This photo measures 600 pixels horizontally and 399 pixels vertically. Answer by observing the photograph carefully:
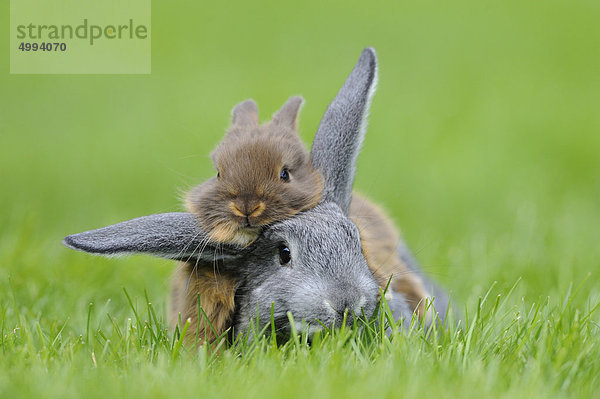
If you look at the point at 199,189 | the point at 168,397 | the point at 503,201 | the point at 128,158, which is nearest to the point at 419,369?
the point at 168,397

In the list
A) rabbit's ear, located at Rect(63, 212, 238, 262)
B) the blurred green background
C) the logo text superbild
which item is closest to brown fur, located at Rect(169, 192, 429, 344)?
rabbit's ear, located at Rect(63, 212, 238, 262)

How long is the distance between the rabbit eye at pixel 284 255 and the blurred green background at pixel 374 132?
3.08 feet

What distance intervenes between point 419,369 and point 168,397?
3.59 feet

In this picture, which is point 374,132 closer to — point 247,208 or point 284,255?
point 284,255

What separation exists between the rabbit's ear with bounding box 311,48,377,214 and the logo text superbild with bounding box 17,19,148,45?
17.6 feet

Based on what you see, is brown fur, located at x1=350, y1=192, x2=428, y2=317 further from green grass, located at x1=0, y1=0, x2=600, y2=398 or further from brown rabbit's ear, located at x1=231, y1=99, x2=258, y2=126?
brown rabbit's ear, located at x1=231, y1=99, x2=258, y2=126

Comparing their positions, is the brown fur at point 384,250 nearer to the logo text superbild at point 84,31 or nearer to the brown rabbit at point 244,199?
the brown rabbit at point 244,199

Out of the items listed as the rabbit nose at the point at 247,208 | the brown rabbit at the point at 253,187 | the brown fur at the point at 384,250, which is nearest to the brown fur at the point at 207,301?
the brown rabbit at the point at 253,187

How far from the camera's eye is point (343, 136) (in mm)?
4660

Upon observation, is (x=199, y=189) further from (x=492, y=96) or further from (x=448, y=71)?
(x=448, y=71)

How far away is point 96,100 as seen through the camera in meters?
12.0

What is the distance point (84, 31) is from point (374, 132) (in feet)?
12.9

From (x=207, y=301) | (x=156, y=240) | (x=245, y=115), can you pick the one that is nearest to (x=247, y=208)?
(x=156, y=240)

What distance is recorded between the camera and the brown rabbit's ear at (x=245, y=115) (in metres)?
4.98
